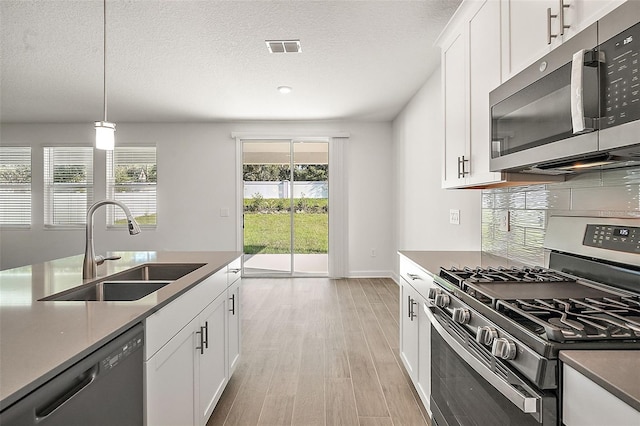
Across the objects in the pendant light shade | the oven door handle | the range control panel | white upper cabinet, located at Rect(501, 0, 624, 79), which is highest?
white upper cabinet, located at Rect(501, 0, 624, 79)

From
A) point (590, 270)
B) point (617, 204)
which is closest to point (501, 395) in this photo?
point (590, 270)

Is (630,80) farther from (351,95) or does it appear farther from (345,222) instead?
(345,222)

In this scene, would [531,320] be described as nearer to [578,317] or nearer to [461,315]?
[578,317]

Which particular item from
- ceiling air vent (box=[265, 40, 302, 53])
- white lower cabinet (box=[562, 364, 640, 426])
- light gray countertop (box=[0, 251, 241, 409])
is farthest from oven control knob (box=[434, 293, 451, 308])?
ceiling air vent (box=[265, 40, 302, 53])

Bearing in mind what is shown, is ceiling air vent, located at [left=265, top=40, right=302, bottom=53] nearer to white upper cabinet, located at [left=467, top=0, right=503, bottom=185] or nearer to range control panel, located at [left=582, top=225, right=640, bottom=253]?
white upper cabinet, located at [left=467, top=0, right=503, bottom=185]

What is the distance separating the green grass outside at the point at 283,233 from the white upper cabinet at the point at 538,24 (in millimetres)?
4650

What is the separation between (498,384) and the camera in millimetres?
1038

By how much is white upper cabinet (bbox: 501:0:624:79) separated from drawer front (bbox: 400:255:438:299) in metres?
1.05

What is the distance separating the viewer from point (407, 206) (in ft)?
17.0

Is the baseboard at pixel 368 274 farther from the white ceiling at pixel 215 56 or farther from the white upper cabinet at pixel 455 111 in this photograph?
the white upper cabinet at pixel 455 111

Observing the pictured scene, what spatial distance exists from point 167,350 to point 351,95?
155 inches

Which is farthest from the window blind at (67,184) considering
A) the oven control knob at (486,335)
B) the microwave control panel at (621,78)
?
the microwave control panel at (621,78)

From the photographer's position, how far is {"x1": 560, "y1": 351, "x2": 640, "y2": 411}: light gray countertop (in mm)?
685

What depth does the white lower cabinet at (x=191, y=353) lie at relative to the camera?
1330mm
